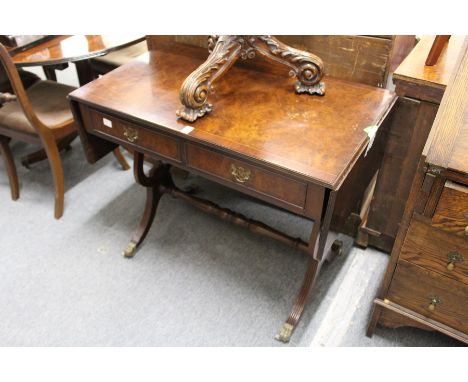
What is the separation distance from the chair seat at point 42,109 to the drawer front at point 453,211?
5.69ft

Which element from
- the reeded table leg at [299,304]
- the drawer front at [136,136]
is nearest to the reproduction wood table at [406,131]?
the reeded table leg at [299,304]

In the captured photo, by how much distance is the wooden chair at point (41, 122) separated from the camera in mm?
1914

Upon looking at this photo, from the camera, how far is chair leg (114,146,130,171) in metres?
2.45

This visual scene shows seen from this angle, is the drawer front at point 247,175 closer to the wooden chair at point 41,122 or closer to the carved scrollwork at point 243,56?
the carved scrollwork at point 243,56

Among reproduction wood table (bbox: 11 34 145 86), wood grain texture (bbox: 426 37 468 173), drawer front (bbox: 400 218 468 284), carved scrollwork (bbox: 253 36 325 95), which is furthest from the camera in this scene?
reproduction wood table (bbox: 11 34 145 86)

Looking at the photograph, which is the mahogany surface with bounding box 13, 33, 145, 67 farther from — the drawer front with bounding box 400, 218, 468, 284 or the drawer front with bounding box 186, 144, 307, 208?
the drawer front with bounding box 400, 218, 468, 284

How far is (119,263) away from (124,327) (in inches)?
14.1

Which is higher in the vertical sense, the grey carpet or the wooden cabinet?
the wooden cabinet

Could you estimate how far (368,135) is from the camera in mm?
1244

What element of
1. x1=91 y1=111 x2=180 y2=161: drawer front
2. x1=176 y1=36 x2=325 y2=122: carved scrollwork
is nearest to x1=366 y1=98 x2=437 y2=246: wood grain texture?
x1=176 y1=36 x2=325 y2=122: carved scrollwork

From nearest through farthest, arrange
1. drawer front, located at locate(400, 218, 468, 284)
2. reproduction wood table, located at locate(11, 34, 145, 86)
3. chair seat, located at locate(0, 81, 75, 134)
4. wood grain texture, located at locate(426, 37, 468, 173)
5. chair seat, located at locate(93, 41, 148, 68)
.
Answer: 1. wood grain texture, located at locate(426, 37, 468, 173)
2. drawer front, located at locate(400, 218, 468, 284)
3. reproduction wood table, located at locate(11, 34, 145, 86)
4. chair seat, located at locate(0, 81, 75, 134)
5. chair seat, located at locate(93, 41, 148, 68)

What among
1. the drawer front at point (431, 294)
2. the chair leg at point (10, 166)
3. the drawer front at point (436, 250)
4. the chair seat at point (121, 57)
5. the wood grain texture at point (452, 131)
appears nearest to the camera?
the wood grain texture at point (452, 131)
